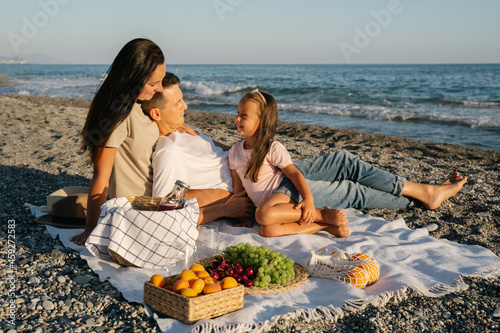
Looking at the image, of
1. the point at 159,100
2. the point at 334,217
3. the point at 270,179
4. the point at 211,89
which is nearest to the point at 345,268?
the point at 334,217

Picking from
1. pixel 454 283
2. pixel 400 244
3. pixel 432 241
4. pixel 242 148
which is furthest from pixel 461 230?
pixel 242 148

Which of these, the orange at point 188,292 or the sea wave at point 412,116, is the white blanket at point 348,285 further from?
the sea wave at point 412,116

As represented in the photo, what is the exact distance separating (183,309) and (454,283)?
206 centimetres

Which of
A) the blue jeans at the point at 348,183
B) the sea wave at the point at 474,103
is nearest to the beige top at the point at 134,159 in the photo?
the blue jeans at the point at 348,183

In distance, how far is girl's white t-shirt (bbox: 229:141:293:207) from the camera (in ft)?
13.6

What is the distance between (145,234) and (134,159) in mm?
888

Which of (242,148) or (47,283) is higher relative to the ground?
(242,148)

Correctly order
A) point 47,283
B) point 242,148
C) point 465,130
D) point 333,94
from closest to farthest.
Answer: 1. point 47,283
2. point 242,148
3. point 465,130
4. point 333,94

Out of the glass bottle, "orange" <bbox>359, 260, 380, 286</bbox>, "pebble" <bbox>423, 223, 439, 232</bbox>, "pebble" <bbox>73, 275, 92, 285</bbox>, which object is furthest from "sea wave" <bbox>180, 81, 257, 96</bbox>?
"orange" <bbox>359, 260, 380, 286</bbox>

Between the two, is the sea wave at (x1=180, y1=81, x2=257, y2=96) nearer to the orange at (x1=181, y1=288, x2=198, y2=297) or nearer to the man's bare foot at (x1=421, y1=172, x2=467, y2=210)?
the man's bare foot at (x1=421, y1=172, x2=467, y2=210)

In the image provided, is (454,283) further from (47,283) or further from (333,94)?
(333,94)

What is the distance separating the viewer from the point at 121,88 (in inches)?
139

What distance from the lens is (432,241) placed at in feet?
13.2

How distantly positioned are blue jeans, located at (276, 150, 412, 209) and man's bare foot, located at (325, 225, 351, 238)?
454 millimetres
